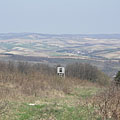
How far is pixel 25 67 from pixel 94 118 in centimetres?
4025

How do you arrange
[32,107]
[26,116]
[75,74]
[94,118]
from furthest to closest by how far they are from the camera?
1. [75,74]
2. [32,107]
3. [26,116]
4. [94,118]

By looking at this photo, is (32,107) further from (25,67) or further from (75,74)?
(75,74)

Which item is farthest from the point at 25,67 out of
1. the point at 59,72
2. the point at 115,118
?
the point at 115,118

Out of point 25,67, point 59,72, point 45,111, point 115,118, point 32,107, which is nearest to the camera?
point 115,118

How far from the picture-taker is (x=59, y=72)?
45.3 metres

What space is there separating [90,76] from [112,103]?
40242mm

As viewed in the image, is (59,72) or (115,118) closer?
(115,118)

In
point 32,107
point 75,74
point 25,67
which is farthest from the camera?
point 75,74

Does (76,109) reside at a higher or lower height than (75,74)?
higher

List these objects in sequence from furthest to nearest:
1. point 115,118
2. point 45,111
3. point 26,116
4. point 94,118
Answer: point 45,111 → point 26,116 → point 94,118 → point 115,118

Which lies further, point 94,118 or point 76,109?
point 76,109

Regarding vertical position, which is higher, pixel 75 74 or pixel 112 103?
pixel 112 103

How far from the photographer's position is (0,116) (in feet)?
32.6

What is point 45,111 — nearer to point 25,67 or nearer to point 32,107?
point 32,107
